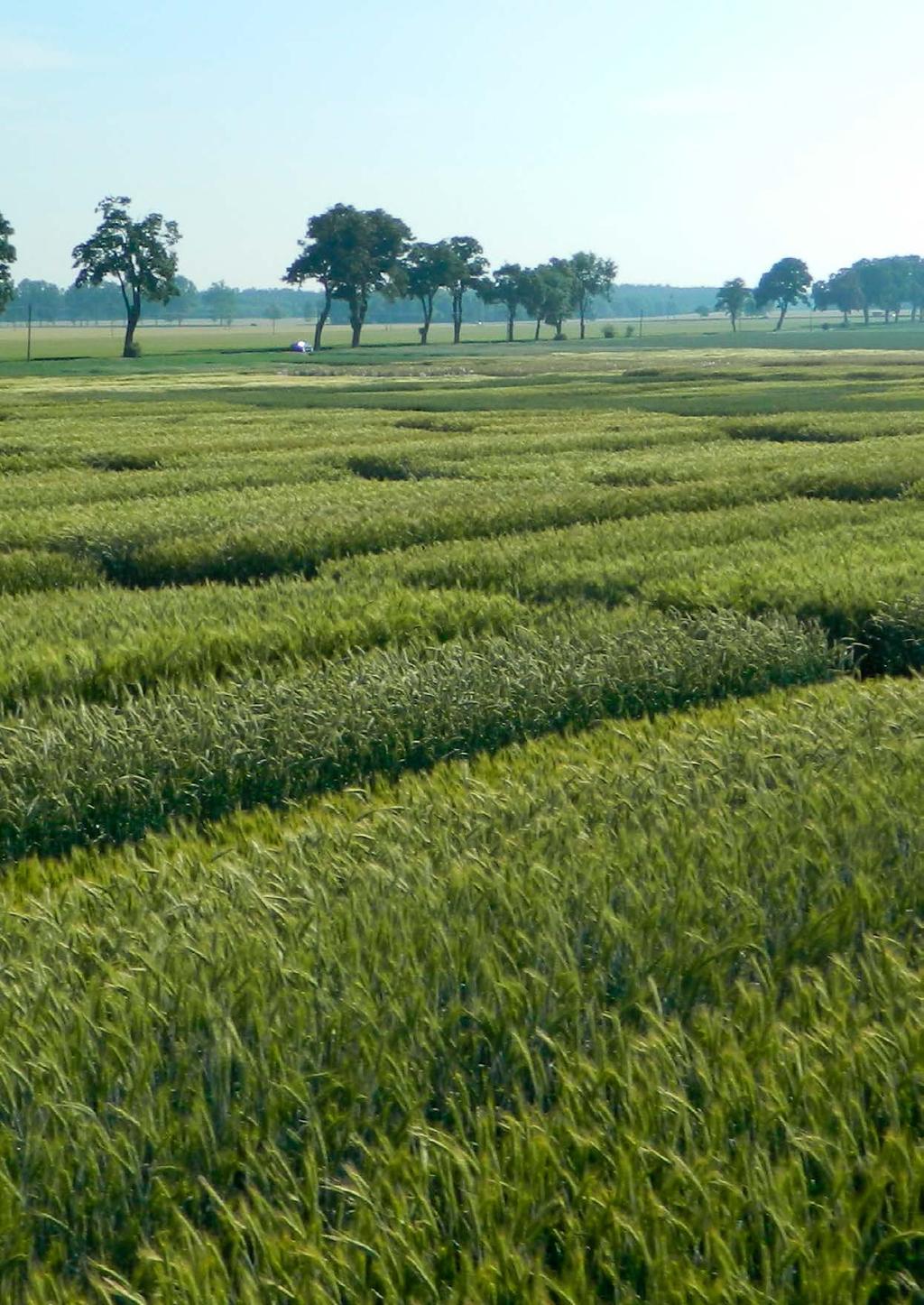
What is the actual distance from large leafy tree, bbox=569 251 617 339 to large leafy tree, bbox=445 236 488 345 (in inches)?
996

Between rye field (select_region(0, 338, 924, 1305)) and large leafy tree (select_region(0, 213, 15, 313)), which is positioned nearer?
rye field (select_region(0, 338, 924, 1305))

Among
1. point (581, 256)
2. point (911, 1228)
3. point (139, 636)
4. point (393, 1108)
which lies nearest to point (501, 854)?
point (393, 1108)

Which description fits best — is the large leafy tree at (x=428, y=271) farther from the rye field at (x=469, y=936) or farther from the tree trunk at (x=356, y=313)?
the rye field at (x=469, y=936)

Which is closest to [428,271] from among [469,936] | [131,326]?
[131,326]

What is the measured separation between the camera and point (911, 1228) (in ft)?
8.86

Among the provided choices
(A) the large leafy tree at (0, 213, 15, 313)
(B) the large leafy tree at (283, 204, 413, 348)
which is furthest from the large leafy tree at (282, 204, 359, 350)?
(A) the large leafy tree at (0, 213, 15, 313)

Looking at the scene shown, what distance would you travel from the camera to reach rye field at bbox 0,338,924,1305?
268 cm

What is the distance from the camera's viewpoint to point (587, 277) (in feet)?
566

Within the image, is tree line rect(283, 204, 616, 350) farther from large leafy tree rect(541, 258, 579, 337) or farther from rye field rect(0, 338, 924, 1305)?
rye field rect(0, 338, 924, 1305)

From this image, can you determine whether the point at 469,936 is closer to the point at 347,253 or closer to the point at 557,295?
the point at 347,253

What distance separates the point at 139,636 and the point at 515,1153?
6.15 metres

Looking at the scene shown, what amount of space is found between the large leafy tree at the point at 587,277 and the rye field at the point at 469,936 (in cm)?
16129

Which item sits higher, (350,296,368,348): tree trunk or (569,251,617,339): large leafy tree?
(569,251,617,339): large leafy tree

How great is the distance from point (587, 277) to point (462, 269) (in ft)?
143
